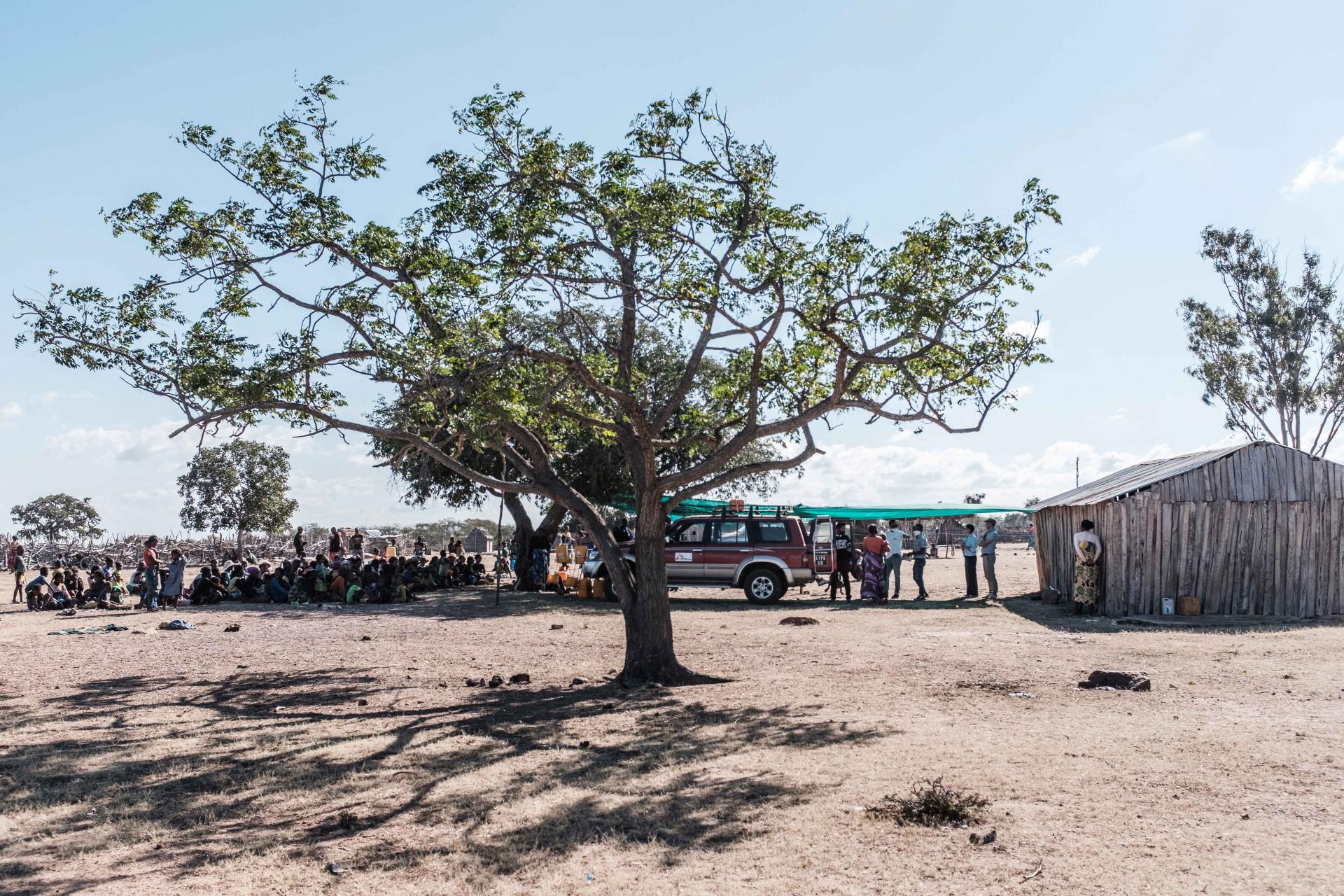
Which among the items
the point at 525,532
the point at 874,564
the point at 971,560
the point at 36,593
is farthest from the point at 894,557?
the point at 36,593

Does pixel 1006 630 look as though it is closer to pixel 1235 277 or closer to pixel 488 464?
pixel 488 464

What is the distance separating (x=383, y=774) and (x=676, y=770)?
2.11m

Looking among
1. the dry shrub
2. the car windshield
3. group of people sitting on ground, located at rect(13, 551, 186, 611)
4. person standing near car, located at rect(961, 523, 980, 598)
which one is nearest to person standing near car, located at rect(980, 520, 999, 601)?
person standing near car, located at rect(961, 523, 980, 598)

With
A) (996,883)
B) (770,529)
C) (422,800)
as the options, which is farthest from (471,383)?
(770,529)

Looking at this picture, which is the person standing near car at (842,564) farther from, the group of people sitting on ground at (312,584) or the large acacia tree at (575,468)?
the group of people sitting on ground at (312,584)

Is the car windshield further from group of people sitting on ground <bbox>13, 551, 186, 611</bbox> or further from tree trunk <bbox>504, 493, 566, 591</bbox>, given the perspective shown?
group of people sitting on ground <bbox>13, 551, 186, 611</bbox>

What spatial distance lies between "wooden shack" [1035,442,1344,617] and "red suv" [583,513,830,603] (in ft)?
20.6

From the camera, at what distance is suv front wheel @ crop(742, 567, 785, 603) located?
2180cm

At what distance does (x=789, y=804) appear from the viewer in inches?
250

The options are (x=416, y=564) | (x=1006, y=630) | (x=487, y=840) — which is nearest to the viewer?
(x=487, y=840)

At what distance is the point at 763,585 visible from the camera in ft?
71.5

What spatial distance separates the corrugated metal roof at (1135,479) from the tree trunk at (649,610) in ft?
32.5

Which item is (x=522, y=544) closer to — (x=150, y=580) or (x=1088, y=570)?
(x=150, y=580)

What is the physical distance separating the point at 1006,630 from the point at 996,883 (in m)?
11.5
